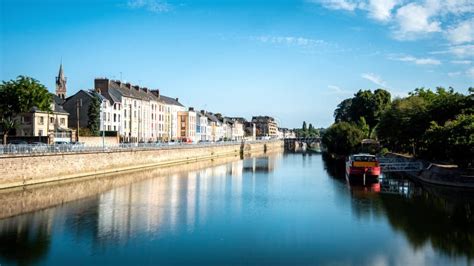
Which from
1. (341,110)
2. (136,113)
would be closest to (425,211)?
(136,113)

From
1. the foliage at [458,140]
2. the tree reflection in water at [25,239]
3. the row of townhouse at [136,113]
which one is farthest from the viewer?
the row of townhouse at [136,113]

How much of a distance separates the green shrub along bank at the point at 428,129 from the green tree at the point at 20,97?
4910 cm

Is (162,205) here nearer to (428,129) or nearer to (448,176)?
(448,176)

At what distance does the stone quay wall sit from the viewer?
127ft

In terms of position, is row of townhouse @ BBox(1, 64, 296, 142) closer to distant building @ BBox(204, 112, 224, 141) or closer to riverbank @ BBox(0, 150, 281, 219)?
riverbank @ BBox(0, 150, 281, 219)

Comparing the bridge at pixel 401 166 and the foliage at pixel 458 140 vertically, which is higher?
the foliage at pixel 458 140

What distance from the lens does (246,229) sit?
27000mm

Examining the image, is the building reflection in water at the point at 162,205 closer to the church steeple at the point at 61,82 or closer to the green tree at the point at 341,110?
the church steeple at the point at 61,82

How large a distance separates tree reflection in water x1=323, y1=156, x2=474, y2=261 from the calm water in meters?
0.06

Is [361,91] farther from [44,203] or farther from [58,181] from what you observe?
[44,203]

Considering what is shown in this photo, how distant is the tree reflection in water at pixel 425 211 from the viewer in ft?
82.0

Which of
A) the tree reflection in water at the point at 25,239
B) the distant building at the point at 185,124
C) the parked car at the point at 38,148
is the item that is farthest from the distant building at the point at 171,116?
the tree reflection in water at the point at 25,239

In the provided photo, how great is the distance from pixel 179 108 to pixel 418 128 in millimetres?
73541

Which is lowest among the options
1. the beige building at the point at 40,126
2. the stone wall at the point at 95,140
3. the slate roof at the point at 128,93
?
the stone wall at the point at 95,140
